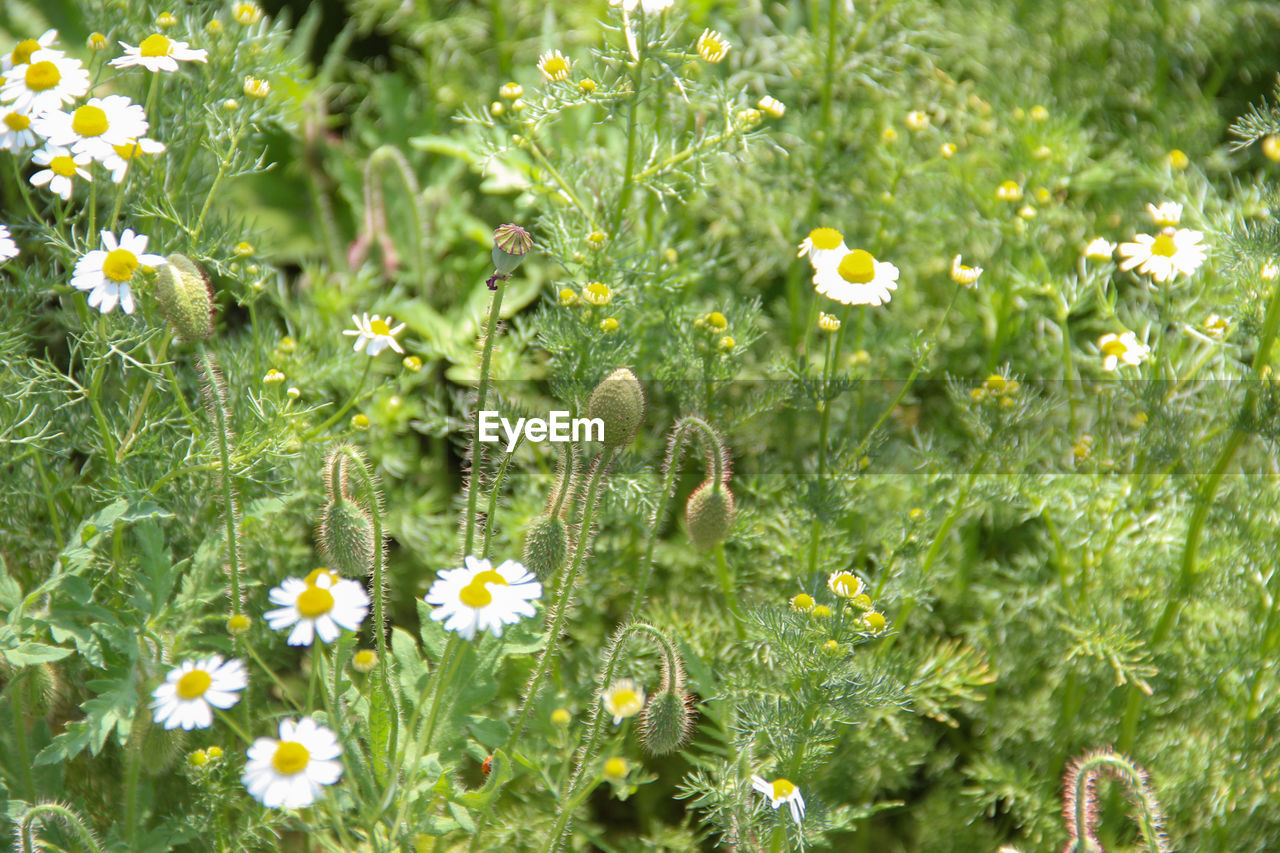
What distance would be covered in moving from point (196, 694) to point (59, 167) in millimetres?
923

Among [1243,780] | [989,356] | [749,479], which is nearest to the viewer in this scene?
[1243,780]

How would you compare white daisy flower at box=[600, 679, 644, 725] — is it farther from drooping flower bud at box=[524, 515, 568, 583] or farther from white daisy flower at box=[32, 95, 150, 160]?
white daisy flower at box=[32, 95, 150, 160]

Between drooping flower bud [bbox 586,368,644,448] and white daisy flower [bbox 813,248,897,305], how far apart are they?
419 millimetres

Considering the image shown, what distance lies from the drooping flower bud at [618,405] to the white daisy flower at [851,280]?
0.42m

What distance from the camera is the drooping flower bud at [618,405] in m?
1.65

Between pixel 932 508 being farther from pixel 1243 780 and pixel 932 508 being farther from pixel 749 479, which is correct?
pixel 1243 780

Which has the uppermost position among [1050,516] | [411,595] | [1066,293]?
[1066,293]

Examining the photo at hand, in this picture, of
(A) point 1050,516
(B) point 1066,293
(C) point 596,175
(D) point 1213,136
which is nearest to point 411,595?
(C) point 596,175

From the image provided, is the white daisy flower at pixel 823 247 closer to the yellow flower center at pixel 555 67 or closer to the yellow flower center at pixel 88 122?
the yellow flower center at pixel 555 67

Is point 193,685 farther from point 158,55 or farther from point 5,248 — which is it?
point 158,55

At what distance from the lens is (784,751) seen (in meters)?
1.76

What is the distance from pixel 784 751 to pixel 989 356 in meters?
1.20

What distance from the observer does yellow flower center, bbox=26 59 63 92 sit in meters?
1.83

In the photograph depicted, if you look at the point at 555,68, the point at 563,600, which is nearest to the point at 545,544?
the point at 563,600
